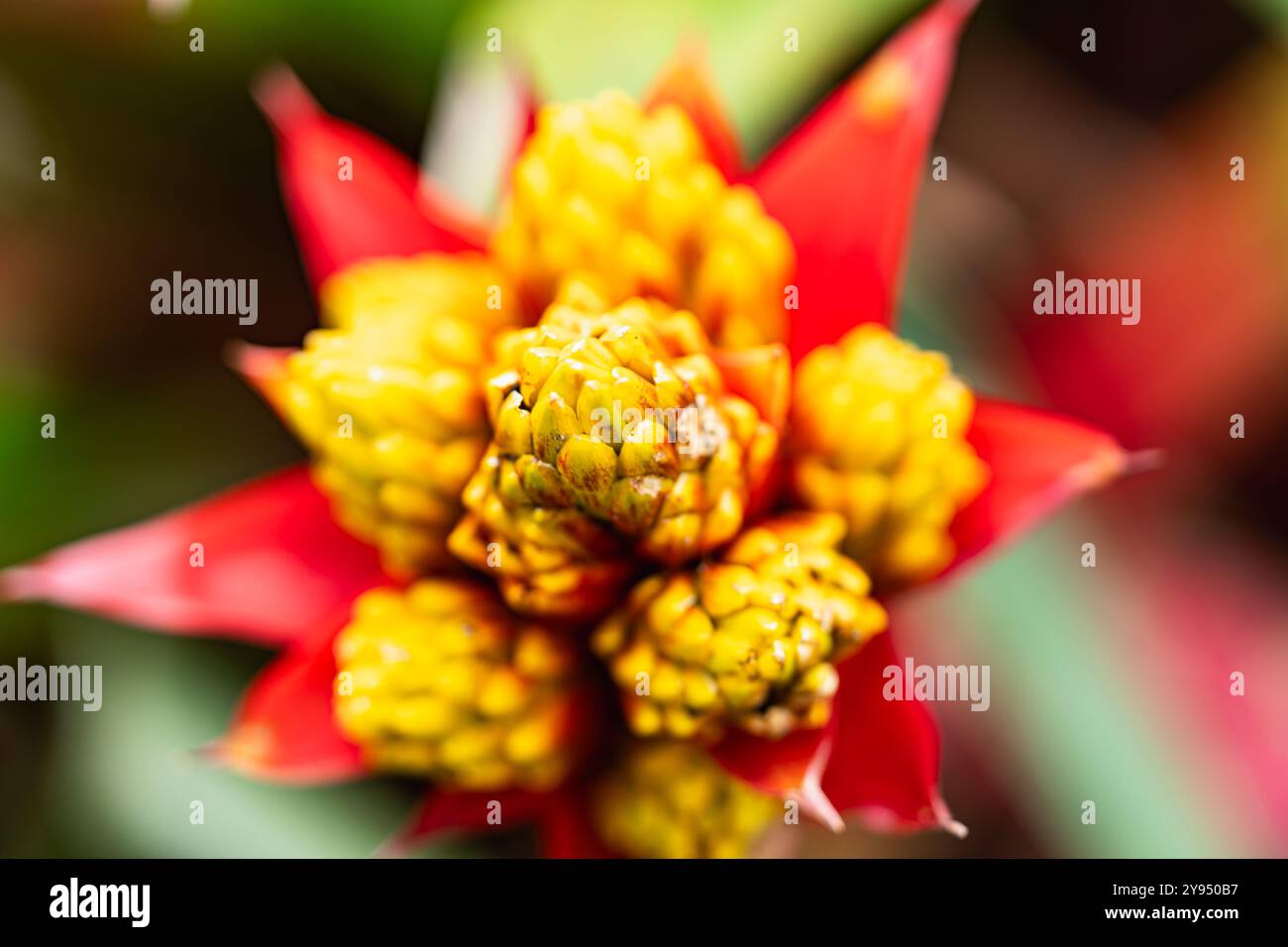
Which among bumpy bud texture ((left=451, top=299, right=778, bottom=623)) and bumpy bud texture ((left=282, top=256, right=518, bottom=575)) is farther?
bumpy bud texture ((left=282, top=256, right=518, bottom=575))

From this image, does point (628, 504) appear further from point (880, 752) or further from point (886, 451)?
Answer: point (880, 752)

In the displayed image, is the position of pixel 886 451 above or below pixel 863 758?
above

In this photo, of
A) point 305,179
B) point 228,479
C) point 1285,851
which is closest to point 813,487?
point 305,179

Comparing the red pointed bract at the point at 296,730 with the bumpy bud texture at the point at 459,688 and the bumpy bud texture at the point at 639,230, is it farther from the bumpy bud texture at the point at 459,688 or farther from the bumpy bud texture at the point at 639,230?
the bumpy bud texture at the point at 639,230

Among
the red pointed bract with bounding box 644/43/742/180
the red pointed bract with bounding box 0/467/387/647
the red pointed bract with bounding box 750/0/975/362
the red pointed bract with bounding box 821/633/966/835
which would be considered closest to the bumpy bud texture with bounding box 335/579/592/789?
the red pointed bract with bounding box 0/467/387/647

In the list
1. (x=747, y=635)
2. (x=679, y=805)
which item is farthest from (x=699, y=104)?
(x=679, y=805)

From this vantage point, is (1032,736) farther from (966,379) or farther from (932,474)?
(932,474)

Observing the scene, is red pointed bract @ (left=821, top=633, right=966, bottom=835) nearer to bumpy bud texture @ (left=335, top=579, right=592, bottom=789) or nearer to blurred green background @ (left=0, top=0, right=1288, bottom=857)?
bumpy bud texture @ (left=335, top=579, right=592, bottom=789)
